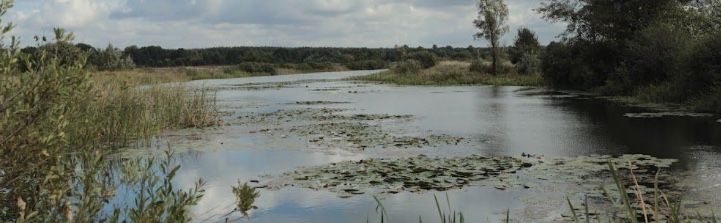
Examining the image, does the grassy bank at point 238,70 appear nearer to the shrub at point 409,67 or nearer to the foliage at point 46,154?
the shrub at point 409,67

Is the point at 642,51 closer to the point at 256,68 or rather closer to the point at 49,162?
the point at 49,162

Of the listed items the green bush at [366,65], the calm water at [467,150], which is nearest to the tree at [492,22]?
the calm water at [467,150]

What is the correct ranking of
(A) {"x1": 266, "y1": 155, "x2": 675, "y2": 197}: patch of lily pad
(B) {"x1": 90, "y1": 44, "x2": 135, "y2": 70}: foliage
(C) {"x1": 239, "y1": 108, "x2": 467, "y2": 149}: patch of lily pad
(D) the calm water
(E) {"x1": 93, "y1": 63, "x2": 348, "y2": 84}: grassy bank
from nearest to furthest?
(D) the calm water < (A) {"x1": 266, "y1": 155, "x2": 675, "y2": 197}: patch of lily pad < (C) {"x1": 239, "y1": 108, "x2": 467, "y2": 149}: patch of lily pad < (B) {"x1": 90, "y1": 44, "x2": 135, "y2": 70}: foliage < (E) {"x1": 93, "y1": 63, "x2": 348, "y2": 84}: grassy bank

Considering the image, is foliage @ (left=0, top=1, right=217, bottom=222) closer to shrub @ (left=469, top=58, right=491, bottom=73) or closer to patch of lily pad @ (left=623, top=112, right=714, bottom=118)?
patch of lily pad @ (left=623, top=112, right=714, bottom=118)

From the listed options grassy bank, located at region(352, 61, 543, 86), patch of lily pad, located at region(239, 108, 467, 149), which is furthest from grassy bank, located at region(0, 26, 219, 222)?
grassy bank, located at region(352, 61, 543, 86)

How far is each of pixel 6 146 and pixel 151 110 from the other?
13101mm

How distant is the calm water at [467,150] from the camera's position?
7.48 meters

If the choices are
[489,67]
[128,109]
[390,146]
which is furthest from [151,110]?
[489,67]

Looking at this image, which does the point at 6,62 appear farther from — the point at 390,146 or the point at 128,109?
the point at 128,109

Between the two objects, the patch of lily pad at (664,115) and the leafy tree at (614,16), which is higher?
the leafy tree at (614,16)

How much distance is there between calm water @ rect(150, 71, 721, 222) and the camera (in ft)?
24.5

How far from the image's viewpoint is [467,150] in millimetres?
12094

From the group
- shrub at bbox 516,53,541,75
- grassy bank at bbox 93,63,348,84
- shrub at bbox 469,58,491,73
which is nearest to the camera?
shrub at bbox 516,53,541,75

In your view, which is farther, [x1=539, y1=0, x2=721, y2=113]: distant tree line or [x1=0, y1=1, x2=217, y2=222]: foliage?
[x1=539, y1=0, x2=721, y2=113]: distant tree line
